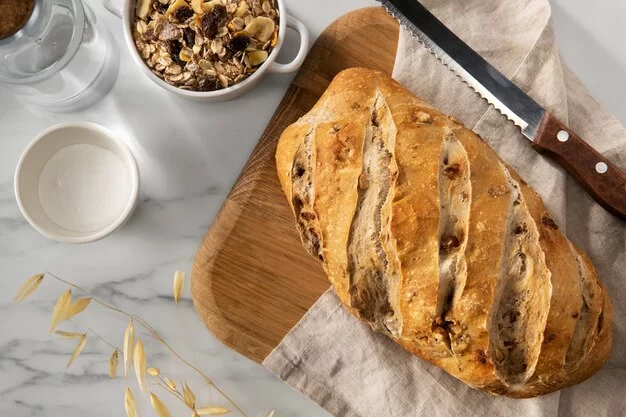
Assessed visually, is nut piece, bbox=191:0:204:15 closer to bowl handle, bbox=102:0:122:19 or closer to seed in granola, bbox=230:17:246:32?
seed in granola, bbox=230:17:246:32

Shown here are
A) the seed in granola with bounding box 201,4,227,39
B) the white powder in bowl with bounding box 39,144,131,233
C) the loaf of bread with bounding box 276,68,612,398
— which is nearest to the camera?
the loaf of bread with bounding box 276,68,612,398

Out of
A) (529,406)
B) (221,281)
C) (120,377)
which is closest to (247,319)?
(221,281)

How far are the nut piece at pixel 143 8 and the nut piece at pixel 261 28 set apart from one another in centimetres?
21

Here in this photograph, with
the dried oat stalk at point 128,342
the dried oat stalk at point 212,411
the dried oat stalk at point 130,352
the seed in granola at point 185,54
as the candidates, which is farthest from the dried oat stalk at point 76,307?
the seed in granola at point 185,54

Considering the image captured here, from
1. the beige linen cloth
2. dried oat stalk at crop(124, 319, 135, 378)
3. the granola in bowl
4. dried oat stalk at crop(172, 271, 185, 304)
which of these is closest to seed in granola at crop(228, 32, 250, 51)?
the granola in bowl

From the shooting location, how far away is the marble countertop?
1.63m

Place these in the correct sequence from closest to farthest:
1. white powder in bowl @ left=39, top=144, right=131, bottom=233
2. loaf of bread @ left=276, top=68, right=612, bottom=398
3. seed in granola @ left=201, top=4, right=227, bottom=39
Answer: loaf of bread @ left=276, top=68, right=612, bottom=398, seed in granola @ left=201, top=4, right=227, bottom=39, white powder in bowl @ left=39, top=144, right=131, bottom=233

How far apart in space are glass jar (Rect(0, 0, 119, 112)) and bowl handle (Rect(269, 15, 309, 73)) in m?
0.40

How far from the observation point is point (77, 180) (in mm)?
1589

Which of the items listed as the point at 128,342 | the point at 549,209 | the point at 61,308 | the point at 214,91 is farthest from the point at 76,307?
the point at 549,209

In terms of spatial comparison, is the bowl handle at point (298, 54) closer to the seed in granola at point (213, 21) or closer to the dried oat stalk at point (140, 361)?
the seed in granola at point (213, 21)

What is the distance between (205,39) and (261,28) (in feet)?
0.38

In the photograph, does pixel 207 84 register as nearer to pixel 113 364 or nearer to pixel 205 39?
pixel 205 39

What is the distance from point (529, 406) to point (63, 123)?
1.12 metres
